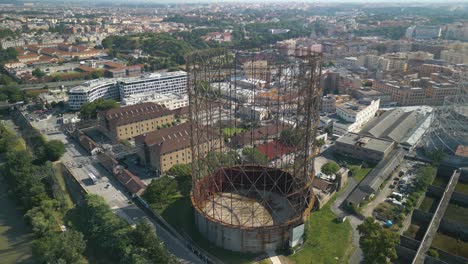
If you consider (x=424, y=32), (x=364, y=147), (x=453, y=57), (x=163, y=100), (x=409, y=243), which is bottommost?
(x=409, y=243)

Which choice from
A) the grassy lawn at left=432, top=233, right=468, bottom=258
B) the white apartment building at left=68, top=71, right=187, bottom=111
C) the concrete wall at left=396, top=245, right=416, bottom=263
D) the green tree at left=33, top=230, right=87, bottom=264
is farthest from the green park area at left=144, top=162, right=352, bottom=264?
the white apartment building at left=68, top=71, right=187, bottom=111

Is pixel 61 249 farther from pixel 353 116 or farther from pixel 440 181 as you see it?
pixel 353 116

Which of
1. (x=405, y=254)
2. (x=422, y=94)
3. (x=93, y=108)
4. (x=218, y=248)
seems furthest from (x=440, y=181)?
(x=93, y=108)

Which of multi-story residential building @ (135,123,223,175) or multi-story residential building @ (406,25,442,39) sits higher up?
multi-story residential building @ (406,25,442,39)

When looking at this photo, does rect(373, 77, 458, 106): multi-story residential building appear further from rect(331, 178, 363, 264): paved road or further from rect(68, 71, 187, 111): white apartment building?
rect(68, 71, 187, 111): white apartment building

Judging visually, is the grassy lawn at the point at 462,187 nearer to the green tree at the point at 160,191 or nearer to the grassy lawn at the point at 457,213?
the grassy lawn at the point at 457,213

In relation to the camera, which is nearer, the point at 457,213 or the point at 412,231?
the point at 412,231
